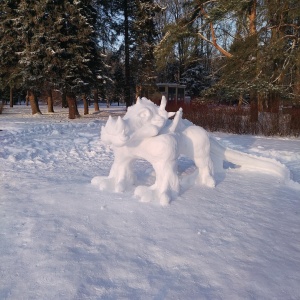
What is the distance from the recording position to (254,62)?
1223cm

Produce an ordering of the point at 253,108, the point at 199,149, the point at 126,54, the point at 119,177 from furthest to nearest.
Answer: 1. the point at 126,54
2. the point at 253,108
3. the point at 199,149
4. the point at 119,177

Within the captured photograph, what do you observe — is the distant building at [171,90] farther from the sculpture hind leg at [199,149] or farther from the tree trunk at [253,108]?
the sculpture hind leg at [199,149]

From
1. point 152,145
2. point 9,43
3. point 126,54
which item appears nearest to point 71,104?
point 9,43

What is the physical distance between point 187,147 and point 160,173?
2.60ft

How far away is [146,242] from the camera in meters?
3.02

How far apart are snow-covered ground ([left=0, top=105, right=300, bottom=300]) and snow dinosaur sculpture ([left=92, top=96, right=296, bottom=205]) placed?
221 mm

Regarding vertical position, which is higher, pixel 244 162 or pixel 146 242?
pixel 244 162

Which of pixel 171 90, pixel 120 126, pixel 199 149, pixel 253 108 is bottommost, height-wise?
pixel 199 149

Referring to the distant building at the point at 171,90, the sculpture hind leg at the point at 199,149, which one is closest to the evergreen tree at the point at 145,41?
the distant building at the point at 171,90

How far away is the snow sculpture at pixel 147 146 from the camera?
12.7 feet

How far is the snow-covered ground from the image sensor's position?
236 centimetres

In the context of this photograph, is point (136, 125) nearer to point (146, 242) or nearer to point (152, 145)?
point (152, 145)

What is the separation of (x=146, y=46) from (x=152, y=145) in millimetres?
21986

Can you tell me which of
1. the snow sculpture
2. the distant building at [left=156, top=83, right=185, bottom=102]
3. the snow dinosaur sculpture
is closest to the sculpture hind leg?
the snow dinosaur sculpture
